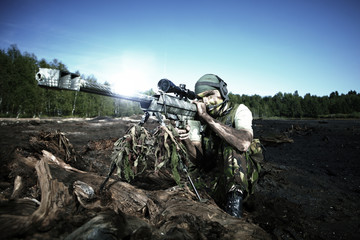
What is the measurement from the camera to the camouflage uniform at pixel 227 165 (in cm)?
340

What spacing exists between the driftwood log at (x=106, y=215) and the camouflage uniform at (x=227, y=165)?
938 millimetres

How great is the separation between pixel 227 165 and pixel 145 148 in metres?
1.66

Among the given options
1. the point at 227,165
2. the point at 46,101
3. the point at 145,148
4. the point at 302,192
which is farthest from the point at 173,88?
the point at 46,101

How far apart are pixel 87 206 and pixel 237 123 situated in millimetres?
3198

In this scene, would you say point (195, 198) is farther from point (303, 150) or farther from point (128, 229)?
point (303, 150)

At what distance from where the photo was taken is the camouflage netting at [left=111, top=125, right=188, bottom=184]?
299 centimetres

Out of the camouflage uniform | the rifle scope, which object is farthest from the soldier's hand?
the camouflage uniform

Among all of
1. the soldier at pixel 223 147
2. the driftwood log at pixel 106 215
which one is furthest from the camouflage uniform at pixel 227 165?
the driftwood log at pixel 106 215

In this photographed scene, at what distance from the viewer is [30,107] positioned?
39.7 m

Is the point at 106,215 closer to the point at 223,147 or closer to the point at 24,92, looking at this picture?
the point at 223,147

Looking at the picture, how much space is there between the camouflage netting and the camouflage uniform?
1050 mm

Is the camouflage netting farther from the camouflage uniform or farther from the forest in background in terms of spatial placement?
the forest in background

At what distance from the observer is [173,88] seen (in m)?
3.50

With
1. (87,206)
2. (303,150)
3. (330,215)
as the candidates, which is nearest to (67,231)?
(87,206)
